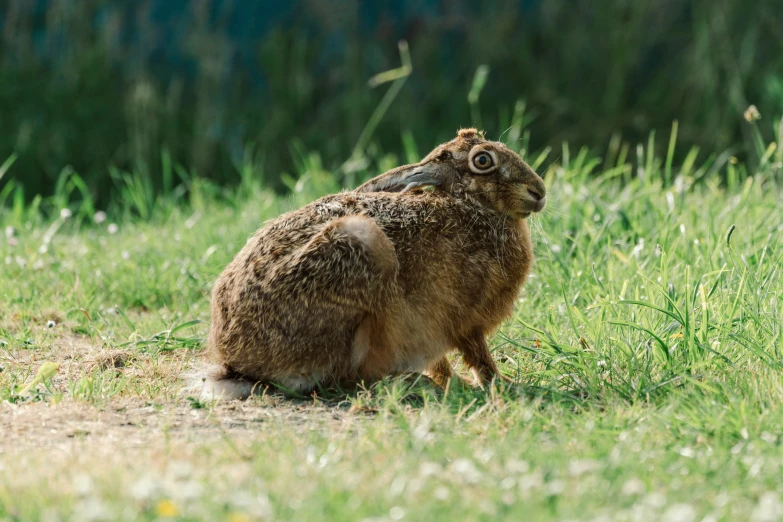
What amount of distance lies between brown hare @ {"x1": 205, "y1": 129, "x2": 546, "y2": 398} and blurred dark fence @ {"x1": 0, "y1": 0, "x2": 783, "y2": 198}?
14.0 feet

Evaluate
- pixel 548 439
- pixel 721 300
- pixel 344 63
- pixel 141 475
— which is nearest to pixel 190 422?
pixel 141 475

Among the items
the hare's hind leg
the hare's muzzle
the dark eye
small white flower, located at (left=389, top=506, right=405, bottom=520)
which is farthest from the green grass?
the dark eye

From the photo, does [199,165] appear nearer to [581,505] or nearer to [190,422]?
[190,422]

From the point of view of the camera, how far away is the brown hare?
4027 millimetres

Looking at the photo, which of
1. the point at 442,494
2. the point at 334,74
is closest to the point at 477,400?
the point at 442,494

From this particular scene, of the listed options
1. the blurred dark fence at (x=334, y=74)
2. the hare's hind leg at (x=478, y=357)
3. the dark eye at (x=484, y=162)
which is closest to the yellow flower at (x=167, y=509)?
the hare's hind leg at (x=478, y=357)

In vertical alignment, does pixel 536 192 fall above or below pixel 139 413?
above

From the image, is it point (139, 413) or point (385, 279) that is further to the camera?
point (385, 279)

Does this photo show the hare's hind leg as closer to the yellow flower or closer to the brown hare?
the brown hare

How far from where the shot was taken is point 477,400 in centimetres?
395

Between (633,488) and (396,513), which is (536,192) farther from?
(396,513)

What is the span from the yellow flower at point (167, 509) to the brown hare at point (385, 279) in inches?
57.1

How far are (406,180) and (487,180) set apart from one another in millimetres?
315

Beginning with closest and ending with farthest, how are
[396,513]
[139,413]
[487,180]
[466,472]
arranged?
[396,513] < [466,472] < [139,413] < [487,180]
